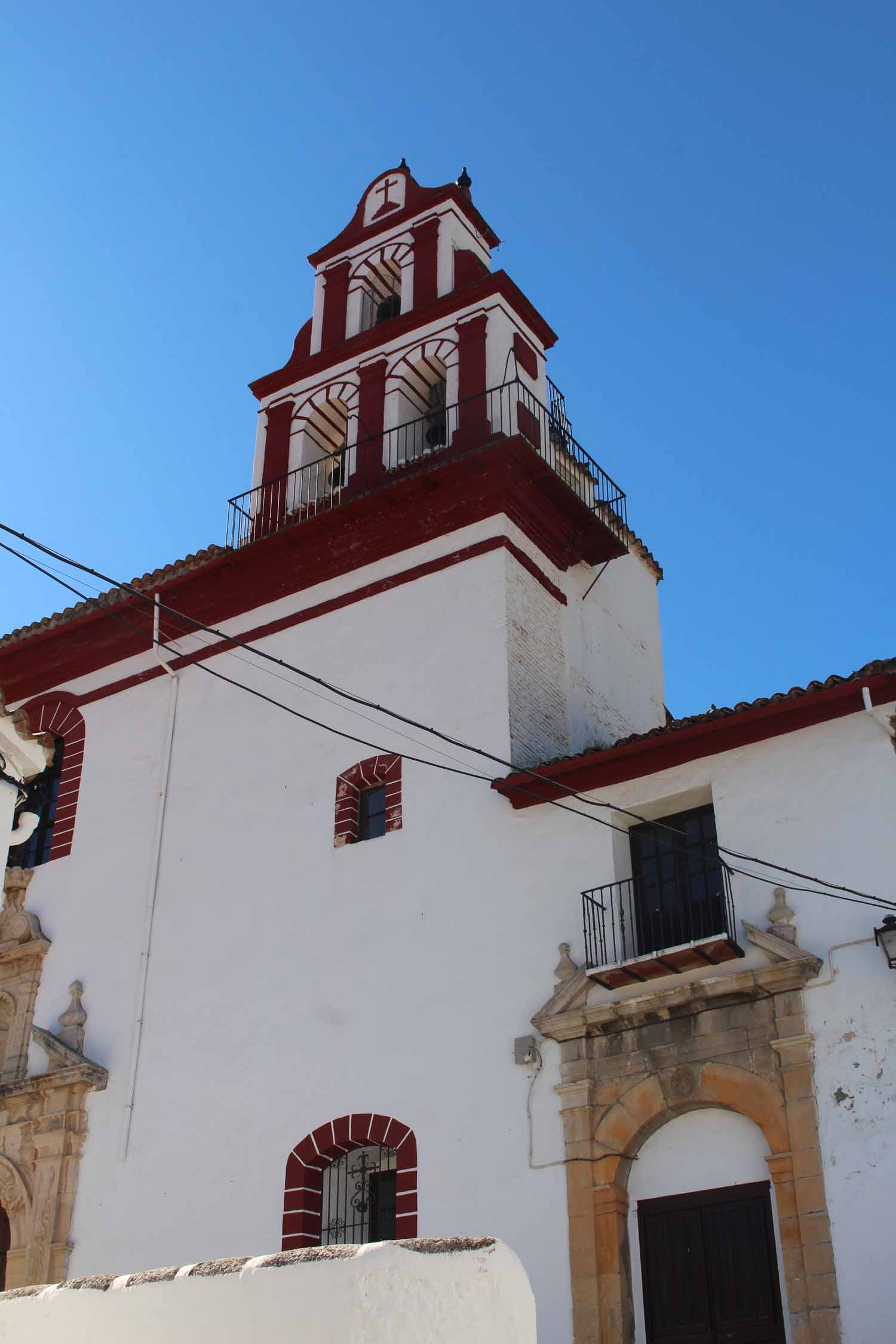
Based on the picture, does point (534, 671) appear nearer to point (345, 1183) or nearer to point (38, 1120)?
point (345, 1183)

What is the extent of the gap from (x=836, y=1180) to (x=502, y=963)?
3.55 metres

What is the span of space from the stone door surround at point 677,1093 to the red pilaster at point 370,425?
7.22 m

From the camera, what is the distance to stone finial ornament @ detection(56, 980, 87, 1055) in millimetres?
15461

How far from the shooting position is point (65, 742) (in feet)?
59.3

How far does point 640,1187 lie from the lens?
1198cm

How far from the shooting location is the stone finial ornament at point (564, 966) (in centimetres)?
1291

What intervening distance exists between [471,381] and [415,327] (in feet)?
5.00

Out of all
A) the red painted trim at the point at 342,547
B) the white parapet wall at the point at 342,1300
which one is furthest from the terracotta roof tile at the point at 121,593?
the white parapet wall at the point at 342,1300

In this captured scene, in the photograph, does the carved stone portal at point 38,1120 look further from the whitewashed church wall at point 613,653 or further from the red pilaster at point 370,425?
the red pilaster at point 370,425

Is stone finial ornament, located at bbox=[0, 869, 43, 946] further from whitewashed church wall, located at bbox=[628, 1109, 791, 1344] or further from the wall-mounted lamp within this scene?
the wall-mounted lamp

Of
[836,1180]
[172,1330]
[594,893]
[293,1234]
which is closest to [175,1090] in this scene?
[293,1234]

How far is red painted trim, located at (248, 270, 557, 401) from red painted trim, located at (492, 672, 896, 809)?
6.95 meters

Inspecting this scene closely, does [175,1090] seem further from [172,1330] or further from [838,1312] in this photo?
[172,1330]

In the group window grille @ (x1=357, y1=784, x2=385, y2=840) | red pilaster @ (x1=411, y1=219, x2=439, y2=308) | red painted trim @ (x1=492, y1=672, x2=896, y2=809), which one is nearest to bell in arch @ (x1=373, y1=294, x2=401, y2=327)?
red pilaster @ (x1=411, y1=219, x2=439, y2=308)
